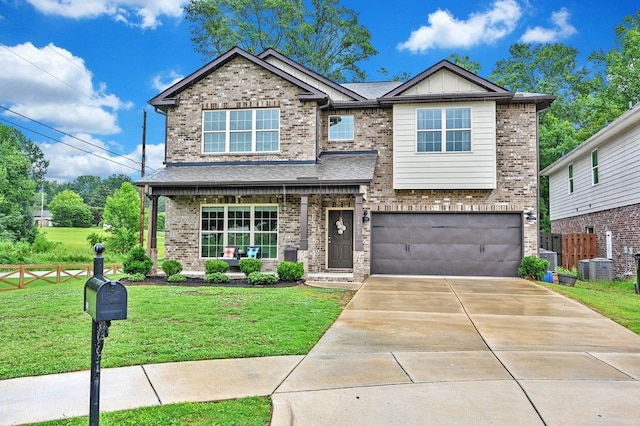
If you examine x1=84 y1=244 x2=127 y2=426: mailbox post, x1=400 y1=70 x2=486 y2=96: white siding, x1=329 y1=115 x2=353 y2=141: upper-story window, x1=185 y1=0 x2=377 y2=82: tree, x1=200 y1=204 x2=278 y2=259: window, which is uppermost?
x1=185 y1=0 x2=377 y2=82: tree

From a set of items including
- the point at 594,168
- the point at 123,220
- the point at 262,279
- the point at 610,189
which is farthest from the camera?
the point at 123,220

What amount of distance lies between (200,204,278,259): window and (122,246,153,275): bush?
6.82 ft

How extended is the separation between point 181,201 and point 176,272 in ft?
10.1

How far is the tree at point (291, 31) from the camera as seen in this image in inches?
1211

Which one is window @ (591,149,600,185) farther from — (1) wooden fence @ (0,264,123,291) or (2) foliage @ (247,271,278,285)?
(1) wooden fence @ (0,264,123,291)

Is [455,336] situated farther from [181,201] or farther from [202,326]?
[181,201]

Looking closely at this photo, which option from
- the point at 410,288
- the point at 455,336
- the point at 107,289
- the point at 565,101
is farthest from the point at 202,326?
the point at 565,101

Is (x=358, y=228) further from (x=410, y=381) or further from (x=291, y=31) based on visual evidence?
(x=291, y=31)

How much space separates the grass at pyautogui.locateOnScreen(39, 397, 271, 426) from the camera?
3838 mm

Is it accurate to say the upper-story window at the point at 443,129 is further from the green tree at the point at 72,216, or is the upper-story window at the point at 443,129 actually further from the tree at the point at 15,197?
the green tree at the point at 72,216

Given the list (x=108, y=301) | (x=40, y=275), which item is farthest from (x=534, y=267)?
(x=40, y=275)

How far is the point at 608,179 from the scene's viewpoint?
17969 millimetres

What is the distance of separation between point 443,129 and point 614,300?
23.6 ft

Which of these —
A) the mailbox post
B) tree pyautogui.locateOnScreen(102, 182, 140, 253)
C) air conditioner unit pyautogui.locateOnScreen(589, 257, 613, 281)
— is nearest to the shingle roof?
air conditioner unit pyautogui.locateOnScreen(589, 257, 613, 281)
